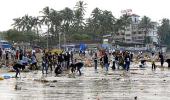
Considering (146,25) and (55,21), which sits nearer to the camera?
(55,21)

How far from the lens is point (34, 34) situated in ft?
463

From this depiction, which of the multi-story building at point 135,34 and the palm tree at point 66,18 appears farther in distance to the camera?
the multi-story building at point 135,34

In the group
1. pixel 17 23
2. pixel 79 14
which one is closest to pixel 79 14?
pixel 79 14

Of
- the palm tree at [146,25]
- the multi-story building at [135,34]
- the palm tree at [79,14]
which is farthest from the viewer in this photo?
the multi-story building at [135,34]

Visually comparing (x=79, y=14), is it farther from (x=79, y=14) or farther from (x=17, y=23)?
(x=17, y=23)

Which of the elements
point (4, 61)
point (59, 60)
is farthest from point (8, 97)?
point (4, 61)

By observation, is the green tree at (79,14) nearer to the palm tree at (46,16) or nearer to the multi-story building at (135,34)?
the palm tree at (46,16)

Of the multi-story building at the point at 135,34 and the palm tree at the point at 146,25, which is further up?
the palm tree at the point at 146,25

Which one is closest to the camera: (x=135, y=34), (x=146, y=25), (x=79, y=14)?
(x=79, y=14)

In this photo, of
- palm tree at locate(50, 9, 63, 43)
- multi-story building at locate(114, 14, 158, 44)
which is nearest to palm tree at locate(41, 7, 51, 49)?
palm tree at locate(50, 9, 63, 43)

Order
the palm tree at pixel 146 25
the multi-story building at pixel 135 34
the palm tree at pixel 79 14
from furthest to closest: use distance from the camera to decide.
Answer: the multi-story building at pixel 135 34 → the palm tree at pixel 146 25 → the palm tree at pixel 79 14

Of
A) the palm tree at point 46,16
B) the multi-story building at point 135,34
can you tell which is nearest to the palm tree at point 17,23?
the palm tree at point 46,16

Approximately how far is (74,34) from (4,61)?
87496 mm

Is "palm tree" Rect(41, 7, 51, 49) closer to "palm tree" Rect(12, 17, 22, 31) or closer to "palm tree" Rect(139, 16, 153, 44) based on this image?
"palm tree" Rect(12, 17, 22, 31)
